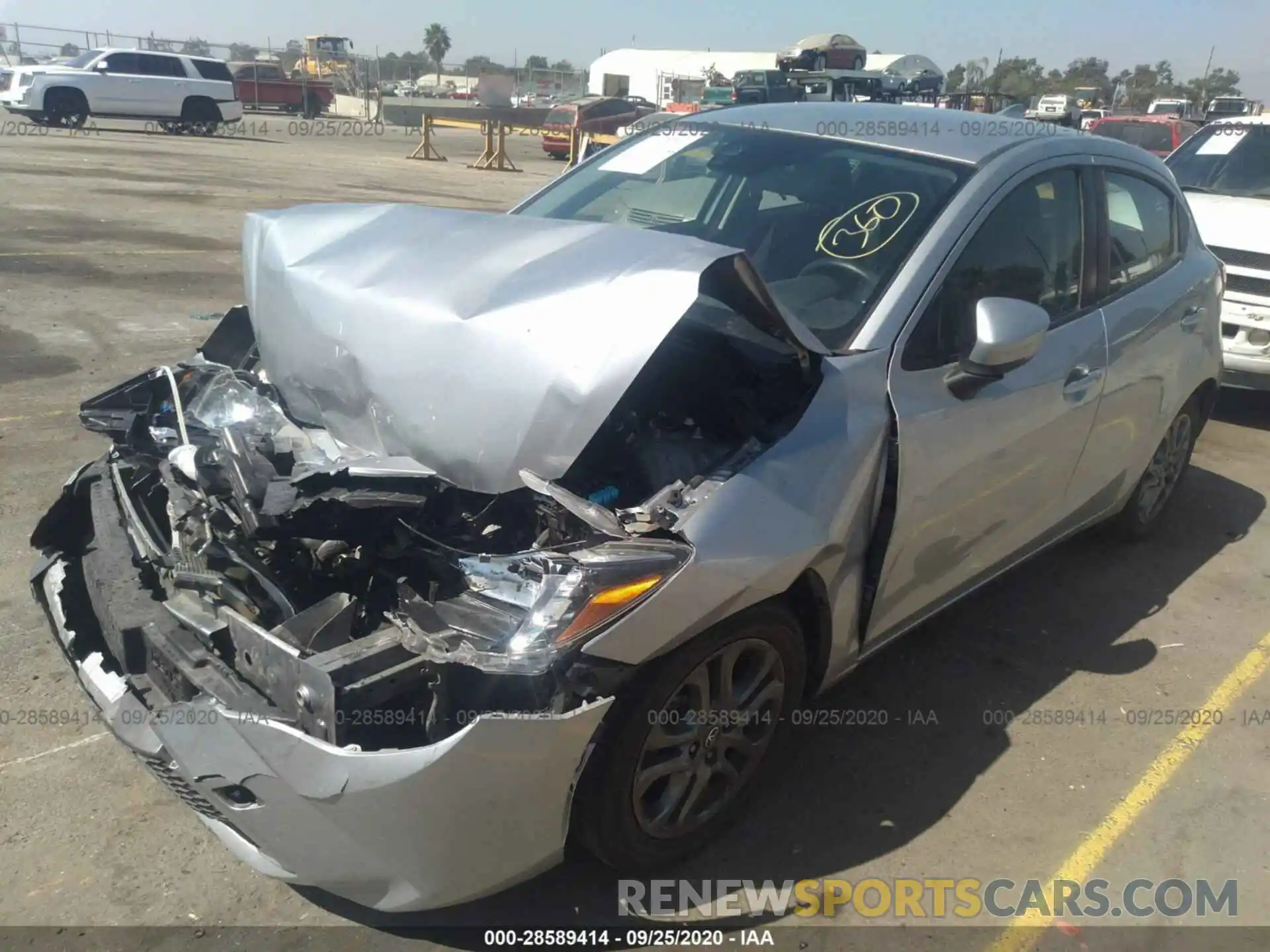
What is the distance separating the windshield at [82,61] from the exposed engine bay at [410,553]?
26091 mm

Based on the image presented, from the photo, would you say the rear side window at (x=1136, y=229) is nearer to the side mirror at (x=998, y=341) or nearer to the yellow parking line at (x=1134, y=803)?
the side mirror at (x=998, y=341)

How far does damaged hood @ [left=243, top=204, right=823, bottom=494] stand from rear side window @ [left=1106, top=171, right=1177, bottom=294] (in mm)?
1884

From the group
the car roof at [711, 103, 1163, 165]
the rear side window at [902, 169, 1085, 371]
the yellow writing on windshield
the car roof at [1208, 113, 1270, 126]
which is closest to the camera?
the rear side window at [902, 169, 1085, 371]

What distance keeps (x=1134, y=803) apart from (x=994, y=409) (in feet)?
4.32

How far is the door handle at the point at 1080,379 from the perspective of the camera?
3438mm

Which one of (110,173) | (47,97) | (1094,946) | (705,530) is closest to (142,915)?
(705,530)

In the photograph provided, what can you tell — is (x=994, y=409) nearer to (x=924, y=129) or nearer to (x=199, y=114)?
(x=924, y=129)

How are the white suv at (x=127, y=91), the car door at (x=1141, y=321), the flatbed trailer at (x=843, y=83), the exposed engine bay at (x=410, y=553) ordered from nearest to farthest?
the exposed engine bay at (x=410, y=553) < the car door at (x=1141, y=321) < the flatbed trailer at (x=843, y=83) < the white suv at (x=127, y=91)

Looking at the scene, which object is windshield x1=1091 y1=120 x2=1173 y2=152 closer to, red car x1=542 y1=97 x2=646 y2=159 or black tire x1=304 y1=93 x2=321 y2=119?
red car x1=542 y1=97 x2=646 y2=159

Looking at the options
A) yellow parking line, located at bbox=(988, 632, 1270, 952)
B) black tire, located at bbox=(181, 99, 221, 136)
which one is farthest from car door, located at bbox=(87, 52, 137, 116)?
yellow parking line, located at bbox=(988, 632, 1270, 952)

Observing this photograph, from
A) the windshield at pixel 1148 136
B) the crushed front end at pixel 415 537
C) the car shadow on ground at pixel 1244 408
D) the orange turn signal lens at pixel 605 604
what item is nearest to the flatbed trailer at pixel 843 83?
the windshield at pixel 1148 136

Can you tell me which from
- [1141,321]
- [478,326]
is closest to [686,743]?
[478,326]

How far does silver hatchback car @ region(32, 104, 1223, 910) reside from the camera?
2.15 m

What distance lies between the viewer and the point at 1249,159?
7.83 m
